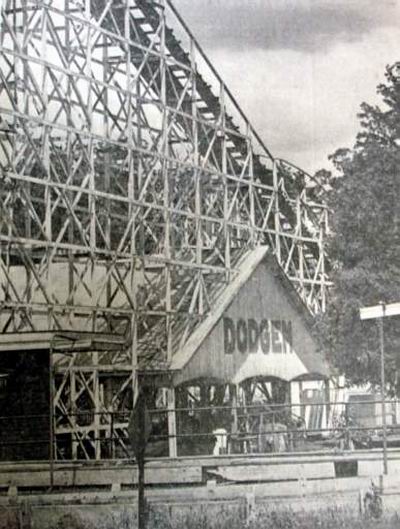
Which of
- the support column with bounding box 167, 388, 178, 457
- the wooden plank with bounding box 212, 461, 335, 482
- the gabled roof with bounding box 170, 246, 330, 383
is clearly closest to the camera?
the wooden plank with bounding box 212, 461, 335, 482

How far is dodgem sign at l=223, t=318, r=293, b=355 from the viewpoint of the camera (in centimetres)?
1773

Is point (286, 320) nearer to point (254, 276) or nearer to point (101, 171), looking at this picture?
point (254, 276)

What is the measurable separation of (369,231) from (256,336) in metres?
4.56

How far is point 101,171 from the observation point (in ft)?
54.0

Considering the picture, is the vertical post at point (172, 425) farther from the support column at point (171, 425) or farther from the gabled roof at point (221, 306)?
the gabled roof at point (221, 306)

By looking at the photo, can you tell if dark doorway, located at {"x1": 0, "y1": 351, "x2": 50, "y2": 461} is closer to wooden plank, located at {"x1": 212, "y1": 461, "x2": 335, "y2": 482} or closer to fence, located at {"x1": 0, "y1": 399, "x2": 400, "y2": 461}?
fence, located at {"x1": 0, "y1": 399, "x2": 400, "y2": 461}

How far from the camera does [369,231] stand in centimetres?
1374

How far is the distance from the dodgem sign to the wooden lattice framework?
500 millimetres

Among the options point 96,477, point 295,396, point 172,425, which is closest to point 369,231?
point 96,477

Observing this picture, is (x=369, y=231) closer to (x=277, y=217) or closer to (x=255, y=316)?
(x=255, y=316)

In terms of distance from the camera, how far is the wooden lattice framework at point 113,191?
562 inches

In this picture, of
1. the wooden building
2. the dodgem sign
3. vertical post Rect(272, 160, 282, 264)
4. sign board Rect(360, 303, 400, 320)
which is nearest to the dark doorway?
the wooden building

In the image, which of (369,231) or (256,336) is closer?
(369,231)

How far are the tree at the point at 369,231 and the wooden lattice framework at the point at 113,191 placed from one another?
223 cm
